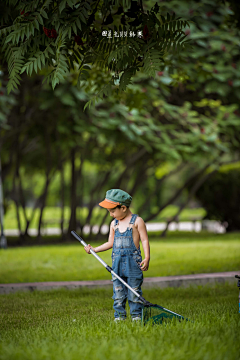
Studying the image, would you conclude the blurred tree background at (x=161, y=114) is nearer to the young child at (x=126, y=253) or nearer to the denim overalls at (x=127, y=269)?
the young child at (x=126, y=253)

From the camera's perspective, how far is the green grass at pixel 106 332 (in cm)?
350

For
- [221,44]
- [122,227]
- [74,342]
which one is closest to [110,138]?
[221,44]

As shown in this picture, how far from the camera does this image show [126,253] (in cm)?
468

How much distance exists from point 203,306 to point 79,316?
5.08 feet

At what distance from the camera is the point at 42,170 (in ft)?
70.8

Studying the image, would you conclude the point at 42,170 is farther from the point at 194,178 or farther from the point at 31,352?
the point at 31,352

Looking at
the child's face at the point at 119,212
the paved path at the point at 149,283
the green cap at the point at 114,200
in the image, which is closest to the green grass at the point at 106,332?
the paved path at the point at 149,283

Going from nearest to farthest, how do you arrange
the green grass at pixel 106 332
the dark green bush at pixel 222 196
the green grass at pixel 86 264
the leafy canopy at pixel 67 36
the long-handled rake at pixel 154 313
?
1. the green grass at pixel 106 332
2. the leafy canopy at pixel 67 36
3. the long-handled rake at pixel 154 313
4. the green grass at pixel 86 264
5. the dark green bush at pixel 222 196

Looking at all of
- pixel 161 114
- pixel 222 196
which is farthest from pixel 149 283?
pixel 222 196

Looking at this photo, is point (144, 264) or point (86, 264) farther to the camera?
point (86, 264)

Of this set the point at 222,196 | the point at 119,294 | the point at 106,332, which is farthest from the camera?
the point at 222,196

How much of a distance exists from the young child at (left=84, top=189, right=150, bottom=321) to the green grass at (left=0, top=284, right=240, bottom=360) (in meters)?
0.24

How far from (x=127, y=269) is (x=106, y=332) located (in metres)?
0.68

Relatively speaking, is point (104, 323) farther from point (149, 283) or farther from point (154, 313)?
point (149, 283)
